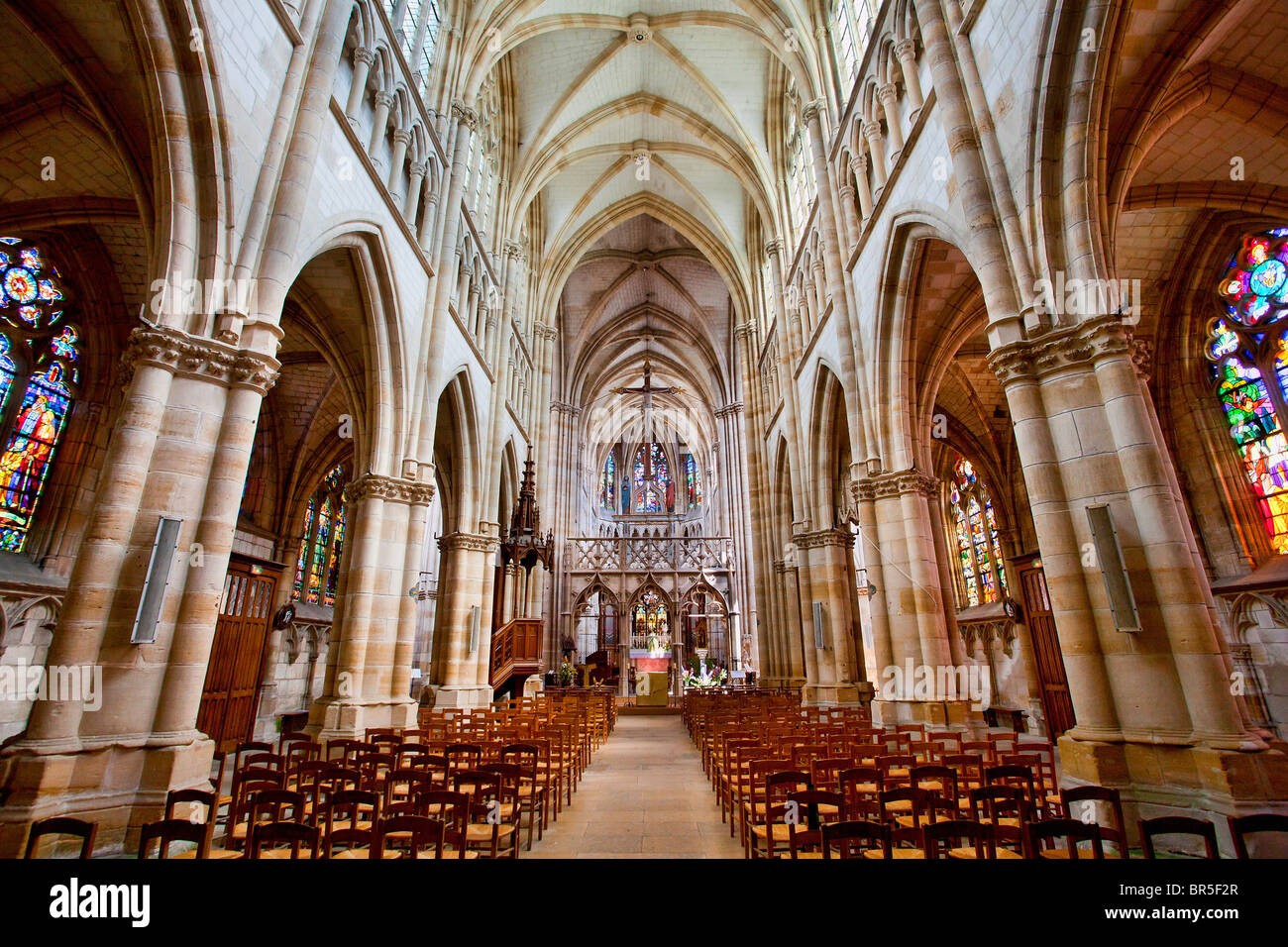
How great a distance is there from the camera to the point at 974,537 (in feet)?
59.9

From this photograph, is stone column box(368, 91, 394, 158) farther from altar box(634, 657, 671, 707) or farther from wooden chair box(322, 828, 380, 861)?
altar box(634, 657, 671, 707)

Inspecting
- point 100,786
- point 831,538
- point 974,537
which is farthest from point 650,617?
point 100,786

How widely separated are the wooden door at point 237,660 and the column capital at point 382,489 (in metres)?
5.26

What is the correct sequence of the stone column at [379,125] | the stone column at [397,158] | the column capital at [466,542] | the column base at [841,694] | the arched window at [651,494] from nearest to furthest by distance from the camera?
the stone column at [379,125] → the stone column at [397,158] → the column base at [841,694] → the column capital at [466,542] → the arched window at [651,494]

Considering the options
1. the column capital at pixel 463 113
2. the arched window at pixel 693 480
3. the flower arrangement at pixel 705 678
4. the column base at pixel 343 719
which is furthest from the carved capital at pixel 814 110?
the arched window at pixel 693 480

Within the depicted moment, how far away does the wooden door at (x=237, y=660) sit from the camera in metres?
12.8

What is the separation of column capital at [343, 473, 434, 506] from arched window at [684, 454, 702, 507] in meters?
37.9

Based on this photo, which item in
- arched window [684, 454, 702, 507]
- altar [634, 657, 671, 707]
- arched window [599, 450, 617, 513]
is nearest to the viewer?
altar [634, 657, 671, 707]

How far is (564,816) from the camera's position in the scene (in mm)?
6473

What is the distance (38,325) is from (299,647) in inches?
422

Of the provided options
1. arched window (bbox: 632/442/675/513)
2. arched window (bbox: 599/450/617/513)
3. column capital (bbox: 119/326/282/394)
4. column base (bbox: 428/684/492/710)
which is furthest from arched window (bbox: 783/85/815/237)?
arched window (bbox: 599/450/617/513)

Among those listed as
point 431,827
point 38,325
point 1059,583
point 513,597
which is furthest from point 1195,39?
point 513,597

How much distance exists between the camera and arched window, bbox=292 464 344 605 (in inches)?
726

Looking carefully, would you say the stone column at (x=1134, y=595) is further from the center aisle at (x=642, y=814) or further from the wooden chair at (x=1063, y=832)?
the center aisle at (x=642, y=814)
